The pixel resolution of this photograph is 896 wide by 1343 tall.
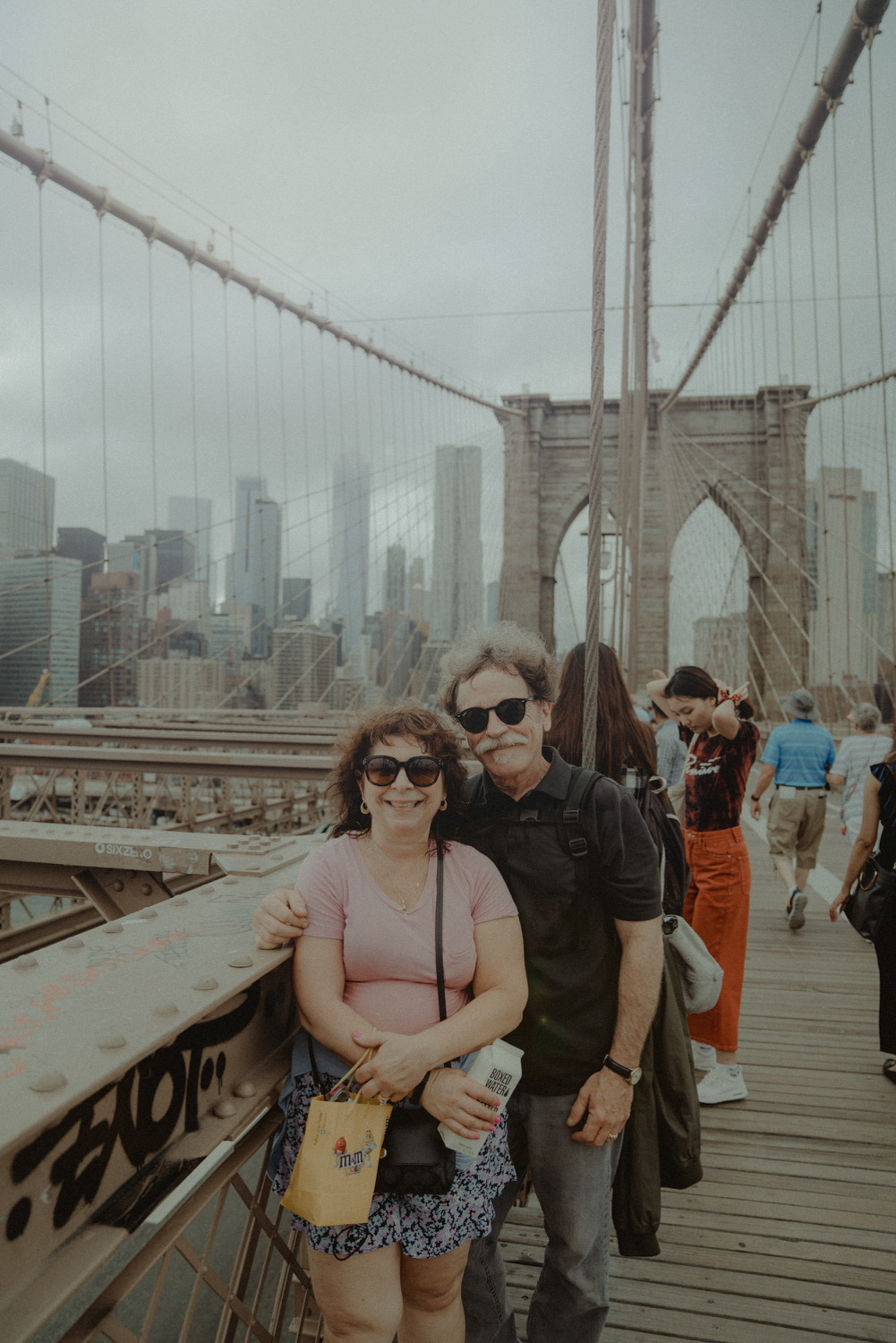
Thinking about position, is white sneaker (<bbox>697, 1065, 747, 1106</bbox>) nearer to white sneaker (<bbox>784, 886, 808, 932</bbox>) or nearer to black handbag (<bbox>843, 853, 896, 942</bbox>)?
black handbag (<bbox>843, 853, 896, 942</bbox>)

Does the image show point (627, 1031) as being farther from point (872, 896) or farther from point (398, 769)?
point (872, 896)

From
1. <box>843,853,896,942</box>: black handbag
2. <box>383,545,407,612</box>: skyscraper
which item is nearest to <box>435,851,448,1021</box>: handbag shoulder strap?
<box>843,853,896,942</box>: black handbag

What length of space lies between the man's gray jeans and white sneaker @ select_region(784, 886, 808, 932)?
329 centimetres

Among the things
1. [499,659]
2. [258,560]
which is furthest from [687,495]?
[499,659]

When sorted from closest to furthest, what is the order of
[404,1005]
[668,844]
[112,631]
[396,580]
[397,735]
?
[404,1005] → [397,735] → [668,844] → [112,631] → [396,580]

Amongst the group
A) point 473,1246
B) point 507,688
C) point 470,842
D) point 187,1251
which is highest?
Answer: point 507,688

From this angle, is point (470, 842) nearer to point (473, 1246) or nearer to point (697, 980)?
point (697, 980)

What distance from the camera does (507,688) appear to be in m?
1.26

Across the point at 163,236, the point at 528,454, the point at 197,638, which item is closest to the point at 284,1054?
the point at 197,638

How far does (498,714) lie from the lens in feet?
4.08

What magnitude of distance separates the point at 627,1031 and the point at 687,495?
20.1 metres

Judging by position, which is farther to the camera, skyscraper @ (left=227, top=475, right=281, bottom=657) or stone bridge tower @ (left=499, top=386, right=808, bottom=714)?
stone bridge tower @ (left=499, top=386, right=808, bottom=714)

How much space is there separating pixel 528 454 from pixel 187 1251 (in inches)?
812

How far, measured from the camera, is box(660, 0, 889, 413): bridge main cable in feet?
18.7
